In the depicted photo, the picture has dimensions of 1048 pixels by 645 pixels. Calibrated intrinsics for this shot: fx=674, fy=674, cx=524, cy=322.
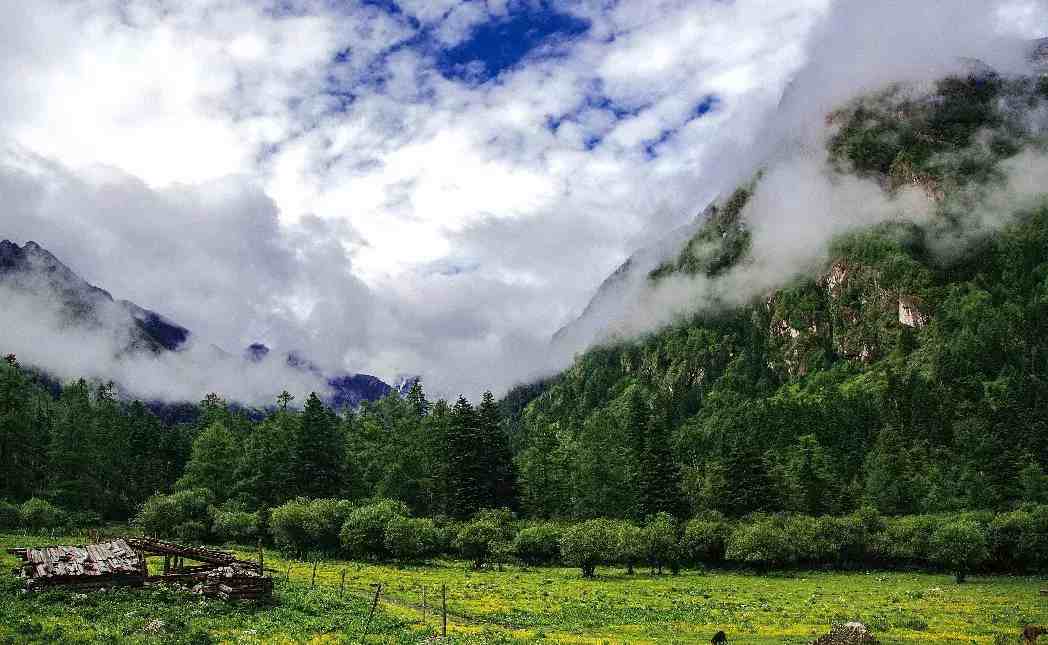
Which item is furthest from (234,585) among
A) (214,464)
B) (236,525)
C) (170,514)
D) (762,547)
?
(214,464)

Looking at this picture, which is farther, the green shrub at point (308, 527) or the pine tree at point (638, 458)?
the pine tree at point (638, 458)

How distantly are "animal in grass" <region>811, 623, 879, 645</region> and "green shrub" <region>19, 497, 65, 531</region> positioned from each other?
80317 mm

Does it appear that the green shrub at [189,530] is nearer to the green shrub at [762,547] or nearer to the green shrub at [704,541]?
the green shrub at [704,541]

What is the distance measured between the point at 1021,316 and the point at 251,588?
705 feet

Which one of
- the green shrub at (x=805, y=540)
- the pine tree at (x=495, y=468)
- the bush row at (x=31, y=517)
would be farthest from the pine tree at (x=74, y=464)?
the green shrub at (x=805, y=540)

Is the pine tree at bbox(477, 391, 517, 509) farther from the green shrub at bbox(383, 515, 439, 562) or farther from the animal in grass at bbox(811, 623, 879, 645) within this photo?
the animal in grass at bbox(811, 623, 879, 645)

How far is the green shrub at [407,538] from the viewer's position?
234 feet

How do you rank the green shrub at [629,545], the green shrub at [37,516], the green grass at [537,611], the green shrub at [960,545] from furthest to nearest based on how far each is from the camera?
1. the green shrub at [629,545]
2. the green shrub at [37,516]
3. the green shrub at [960,545]
4. the green grass at [537,611]

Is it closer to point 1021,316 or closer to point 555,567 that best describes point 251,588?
point 555,567

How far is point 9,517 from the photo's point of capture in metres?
74.0

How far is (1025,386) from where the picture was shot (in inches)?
5728

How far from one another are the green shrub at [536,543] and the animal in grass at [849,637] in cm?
5113

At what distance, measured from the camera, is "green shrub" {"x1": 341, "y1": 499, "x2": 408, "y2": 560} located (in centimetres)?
7194

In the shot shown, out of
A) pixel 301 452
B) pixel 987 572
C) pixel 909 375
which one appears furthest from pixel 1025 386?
pixel 301 452
